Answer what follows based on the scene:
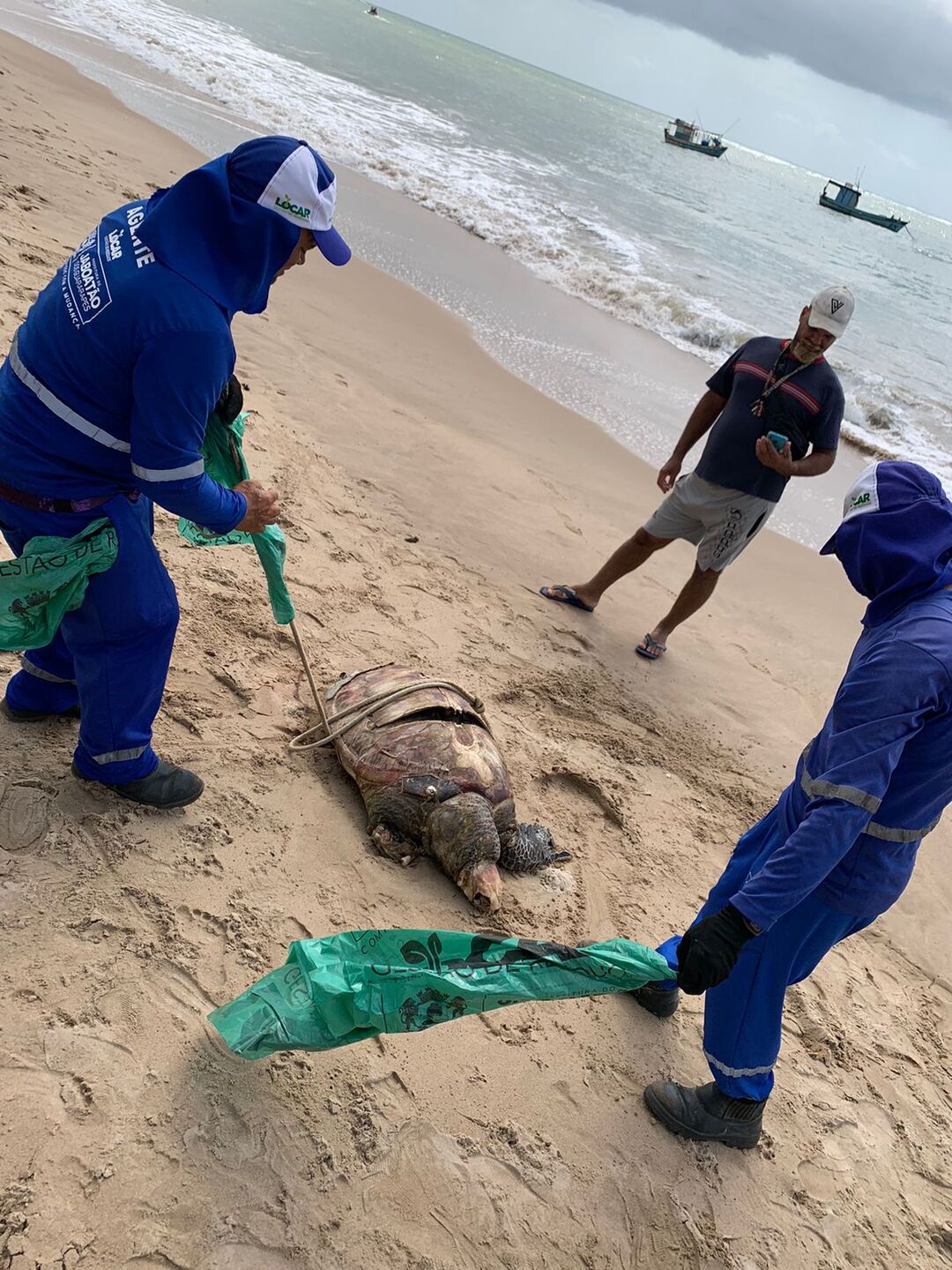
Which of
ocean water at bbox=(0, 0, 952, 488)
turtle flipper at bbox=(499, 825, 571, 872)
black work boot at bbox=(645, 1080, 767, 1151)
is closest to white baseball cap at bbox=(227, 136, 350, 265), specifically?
turtle flipper at bbox=(499, 825, 571, 872)

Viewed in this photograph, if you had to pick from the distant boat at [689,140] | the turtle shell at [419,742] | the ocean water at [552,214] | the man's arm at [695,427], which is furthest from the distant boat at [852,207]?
the turtle shell at [419,742]

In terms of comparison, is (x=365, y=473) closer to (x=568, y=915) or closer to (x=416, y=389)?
(x=416, y=389)

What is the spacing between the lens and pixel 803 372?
167 inches

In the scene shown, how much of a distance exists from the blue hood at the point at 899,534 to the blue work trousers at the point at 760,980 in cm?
73

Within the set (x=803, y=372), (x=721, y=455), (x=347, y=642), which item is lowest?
(x=347, y=642)

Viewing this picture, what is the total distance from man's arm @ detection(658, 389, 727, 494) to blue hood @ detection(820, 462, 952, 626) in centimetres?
270

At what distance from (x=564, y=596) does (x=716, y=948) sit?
3.27m

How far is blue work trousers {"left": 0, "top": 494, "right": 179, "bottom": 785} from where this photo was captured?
7.63 feet

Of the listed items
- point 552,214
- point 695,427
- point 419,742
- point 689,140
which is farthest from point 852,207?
point 419,742

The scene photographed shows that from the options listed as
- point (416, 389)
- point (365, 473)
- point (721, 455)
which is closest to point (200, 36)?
point (416, 389)

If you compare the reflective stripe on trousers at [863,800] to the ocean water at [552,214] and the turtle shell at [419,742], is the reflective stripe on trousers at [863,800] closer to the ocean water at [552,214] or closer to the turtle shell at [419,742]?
the turtle shell at [419,742]

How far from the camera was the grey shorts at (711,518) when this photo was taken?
4.60m

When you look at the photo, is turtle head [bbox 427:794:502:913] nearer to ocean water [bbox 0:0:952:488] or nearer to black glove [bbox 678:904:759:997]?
black glove [bbox 678:904:759:997]

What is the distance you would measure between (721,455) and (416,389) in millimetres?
3299
